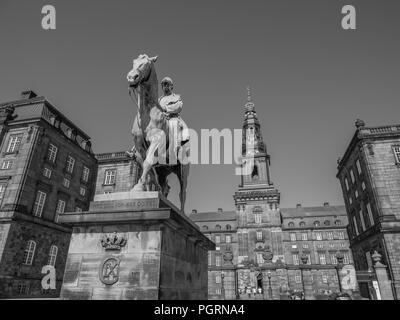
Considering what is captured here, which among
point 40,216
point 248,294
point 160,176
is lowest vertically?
point 248,294

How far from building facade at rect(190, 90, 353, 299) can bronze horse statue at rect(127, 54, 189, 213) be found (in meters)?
41.5

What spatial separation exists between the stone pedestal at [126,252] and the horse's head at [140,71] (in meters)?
2.11

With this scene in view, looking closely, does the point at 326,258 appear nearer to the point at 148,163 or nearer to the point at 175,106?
the point at 175,106

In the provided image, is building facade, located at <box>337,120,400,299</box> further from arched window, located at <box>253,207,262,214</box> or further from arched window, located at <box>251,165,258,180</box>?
arched window, located at <box>251,165,258,180</box>

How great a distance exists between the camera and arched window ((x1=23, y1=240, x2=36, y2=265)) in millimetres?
21844

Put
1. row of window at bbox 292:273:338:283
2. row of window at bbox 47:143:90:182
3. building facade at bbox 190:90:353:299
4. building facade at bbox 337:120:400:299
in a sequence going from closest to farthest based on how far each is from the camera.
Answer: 1. building facade at bbox 337:120:400:299
2. row of window at bbox 47:143:90:182
3. building facade at bbox 190:90:353:299
4. row of window at bbox 292:273:338:283

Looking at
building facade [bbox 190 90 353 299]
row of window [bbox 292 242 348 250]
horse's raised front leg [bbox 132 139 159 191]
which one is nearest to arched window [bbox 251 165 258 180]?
building facade [bbox 190 90 353 299]

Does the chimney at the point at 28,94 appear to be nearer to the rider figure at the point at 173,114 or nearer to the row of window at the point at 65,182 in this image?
the row of window at the point at 65,182

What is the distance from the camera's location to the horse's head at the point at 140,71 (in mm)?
4727

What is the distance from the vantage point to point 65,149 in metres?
29.2
